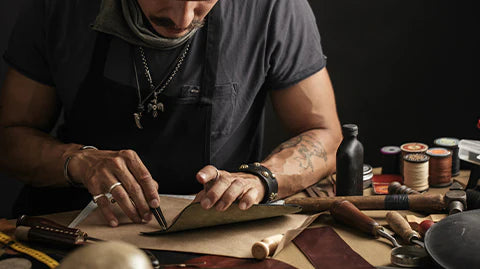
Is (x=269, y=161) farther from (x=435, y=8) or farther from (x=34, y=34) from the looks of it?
(x=435, y=8)

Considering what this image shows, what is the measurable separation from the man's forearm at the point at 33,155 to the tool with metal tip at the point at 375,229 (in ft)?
3.06

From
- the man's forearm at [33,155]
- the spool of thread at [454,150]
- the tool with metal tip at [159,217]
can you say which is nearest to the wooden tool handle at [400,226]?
the spool of thread at [454,150]

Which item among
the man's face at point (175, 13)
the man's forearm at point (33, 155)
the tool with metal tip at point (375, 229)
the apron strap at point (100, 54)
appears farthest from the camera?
the apron strap at point (100, 54)

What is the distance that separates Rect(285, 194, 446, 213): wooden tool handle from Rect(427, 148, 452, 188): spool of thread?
0.25m

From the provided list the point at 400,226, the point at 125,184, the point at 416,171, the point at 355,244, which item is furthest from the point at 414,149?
the point at 125,184

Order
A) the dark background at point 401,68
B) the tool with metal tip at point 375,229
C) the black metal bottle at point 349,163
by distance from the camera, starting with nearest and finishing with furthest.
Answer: the tool with metal tip at point 375,229
the black metal bottle at point 349,163
the dark background at point 401,68

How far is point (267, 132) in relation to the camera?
392 centimetres

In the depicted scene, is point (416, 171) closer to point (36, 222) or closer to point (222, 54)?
point (222, 54)

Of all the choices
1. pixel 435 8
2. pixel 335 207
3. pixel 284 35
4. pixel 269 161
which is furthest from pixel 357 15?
pixel 335 207

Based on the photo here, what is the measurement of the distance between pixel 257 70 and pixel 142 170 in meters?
0.76

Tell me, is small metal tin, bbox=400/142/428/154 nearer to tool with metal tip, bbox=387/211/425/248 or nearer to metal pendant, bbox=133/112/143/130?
tool with metal tip, bbox=387/211/425/248

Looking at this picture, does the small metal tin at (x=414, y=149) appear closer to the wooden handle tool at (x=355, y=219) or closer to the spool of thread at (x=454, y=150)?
the spool of thread at (x=454, y=150)

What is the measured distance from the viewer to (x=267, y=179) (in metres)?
2.23

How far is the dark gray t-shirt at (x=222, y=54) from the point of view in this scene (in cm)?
249
